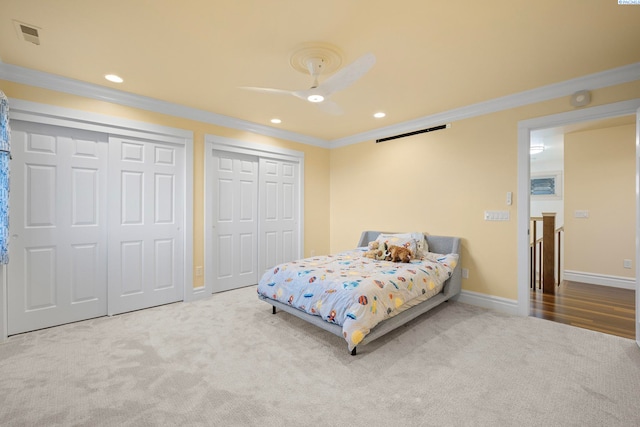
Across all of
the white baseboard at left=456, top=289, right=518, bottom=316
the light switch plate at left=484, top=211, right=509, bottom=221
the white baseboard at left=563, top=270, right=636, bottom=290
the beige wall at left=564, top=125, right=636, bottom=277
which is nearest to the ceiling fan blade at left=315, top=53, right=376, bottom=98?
the light switch plate at left=484, top=211, right=509, bottom=221

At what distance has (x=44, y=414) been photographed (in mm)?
1736

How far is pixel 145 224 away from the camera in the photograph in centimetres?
357

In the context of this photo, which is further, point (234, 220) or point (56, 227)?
point (234, 220)

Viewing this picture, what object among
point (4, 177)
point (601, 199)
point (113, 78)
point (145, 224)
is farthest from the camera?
point (601, 199)

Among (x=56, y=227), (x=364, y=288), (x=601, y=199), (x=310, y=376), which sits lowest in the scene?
(x=310, y=376)

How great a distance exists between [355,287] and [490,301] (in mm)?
2136

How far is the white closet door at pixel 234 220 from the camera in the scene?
4.27m

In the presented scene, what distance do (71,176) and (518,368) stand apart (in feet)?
14.9

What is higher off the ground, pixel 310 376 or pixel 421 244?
pixel 421 244

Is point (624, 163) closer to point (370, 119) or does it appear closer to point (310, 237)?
point (370, 119)

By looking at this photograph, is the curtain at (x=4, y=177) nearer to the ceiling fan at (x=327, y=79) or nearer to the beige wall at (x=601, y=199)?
the ceiling fan at (x=327, y=79)

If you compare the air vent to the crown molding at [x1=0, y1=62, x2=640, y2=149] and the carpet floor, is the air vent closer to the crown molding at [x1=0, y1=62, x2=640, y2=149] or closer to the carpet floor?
the crown molding at [x1=0, y1=62, x2=640, y2=149]

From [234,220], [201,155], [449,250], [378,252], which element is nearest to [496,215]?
[449,250]

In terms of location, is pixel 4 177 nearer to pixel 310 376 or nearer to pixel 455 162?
pixel 310 376
